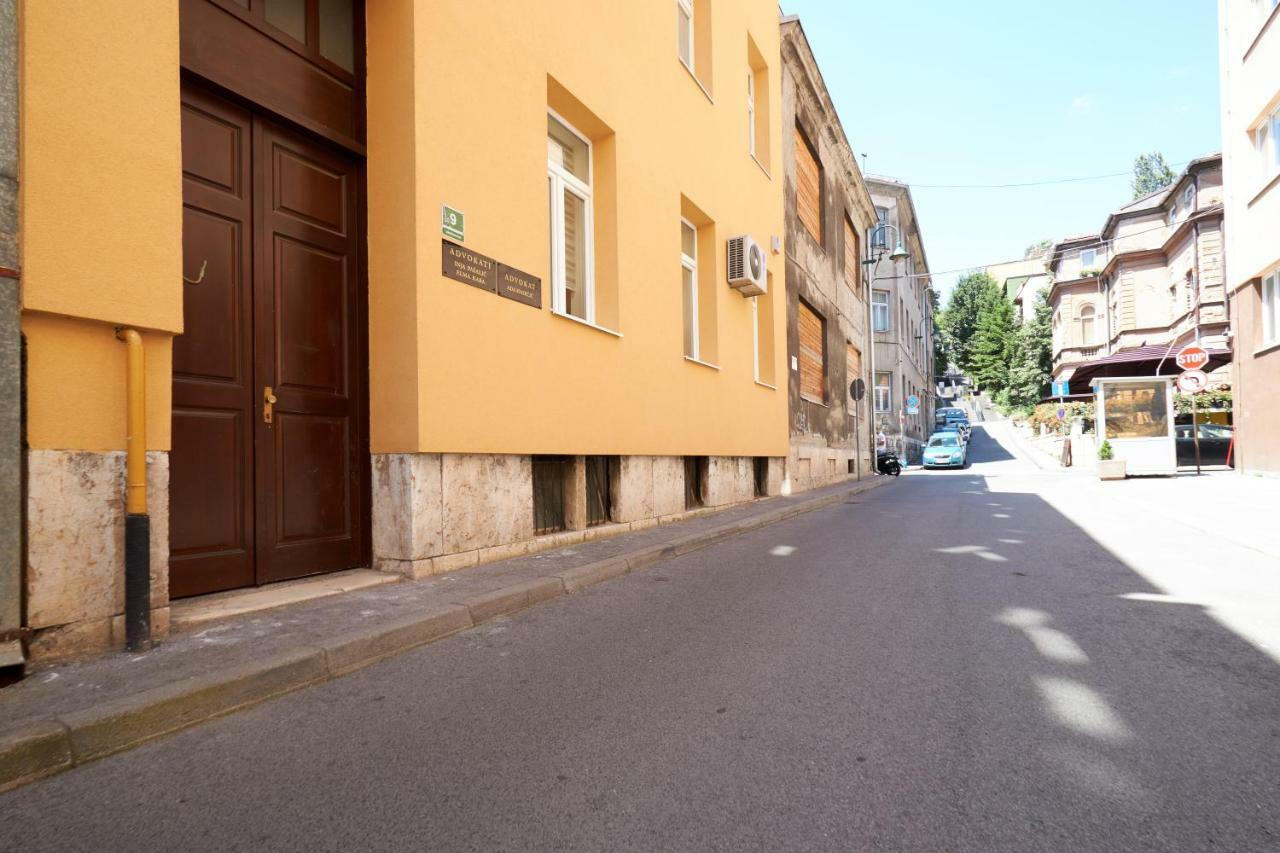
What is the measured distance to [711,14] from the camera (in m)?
11.0

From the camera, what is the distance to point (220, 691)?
2.94 metres

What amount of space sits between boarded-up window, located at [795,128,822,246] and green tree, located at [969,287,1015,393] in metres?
43.8

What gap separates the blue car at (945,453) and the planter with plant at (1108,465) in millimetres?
12125

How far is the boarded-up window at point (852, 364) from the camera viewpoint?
2199 cm

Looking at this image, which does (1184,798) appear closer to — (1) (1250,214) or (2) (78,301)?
(2) (78,301)

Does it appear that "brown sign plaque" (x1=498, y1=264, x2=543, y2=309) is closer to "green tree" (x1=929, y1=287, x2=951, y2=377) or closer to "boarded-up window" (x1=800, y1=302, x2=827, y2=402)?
"boarded-up window" (x1=800, y1=302, x2=827, y2=402)

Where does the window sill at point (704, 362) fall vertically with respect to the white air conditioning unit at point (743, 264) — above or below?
below

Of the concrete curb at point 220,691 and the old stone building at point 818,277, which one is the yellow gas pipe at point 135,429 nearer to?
the concrete curb at point 220,691

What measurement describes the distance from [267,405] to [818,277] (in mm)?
15440

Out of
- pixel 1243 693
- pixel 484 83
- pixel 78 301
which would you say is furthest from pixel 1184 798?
pixel 484 83

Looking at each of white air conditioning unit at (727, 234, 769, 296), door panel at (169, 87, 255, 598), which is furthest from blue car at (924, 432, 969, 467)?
door panel at (169, 87, 255, 598)

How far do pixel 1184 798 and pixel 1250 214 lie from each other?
1857 centimetres

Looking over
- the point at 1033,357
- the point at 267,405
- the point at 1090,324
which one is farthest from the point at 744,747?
the point at 1033,357

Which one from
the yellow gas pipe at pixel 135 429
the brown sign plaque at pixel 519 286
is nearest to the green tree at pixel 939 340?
the brown sign plaque at pixel 519 286
